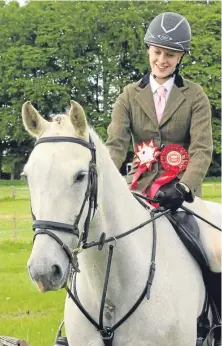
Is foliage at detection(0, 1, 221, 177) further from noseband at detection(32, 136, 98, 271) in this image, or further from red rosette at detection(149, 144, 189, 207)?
noseband at detection(32, 136, 98, 271)

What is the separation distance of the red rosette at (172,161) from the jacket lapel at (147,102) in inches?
10.5

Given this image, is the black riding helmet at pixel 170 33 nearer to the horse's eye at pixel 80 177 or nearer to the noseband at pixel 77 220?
the noseband at pixel 77 220

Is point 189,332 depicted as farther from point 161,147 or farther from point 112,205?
point 161,147

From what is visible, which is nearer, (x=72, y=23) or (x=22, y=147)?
(x=22, y=147)

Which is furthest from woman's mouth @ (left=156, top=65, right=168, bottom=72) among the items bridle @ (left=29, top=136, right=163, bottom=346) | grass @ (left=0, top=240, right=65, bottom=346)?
grass @ (left=0, top=240, right=65, bottom=346)

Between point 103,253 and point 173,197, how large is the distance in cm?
87

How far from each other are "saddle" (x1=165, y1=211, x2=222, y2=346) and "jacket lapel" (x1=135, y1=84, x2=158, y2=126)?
33.6 inches

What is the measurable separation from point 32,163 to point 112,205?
80 cm

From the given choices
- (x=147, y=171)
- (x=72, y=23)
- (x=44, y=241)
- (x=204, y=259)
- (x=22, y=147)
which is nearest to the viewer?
(x=44, y=241)

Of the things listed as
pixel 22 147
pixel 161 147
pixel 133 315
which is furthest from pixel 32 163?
pixel 22 147

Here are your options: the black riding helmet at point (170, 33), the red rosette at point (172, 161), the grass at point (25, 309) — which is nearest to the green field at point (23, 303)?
the grass at point (25, 309)

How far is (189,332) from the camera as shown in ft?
16.1

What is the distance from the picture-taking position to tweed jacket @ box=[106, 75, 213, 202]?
5.50 metres

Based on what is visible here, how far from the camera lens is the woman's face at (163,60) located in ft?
18.4
